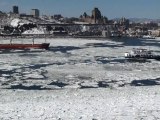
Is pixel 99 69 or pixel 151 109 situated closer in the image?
pixel 151 109

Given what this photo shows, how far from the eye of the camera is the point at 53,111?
58.3 feet

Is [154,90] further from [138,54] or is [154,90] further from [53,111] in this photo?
[138,54]

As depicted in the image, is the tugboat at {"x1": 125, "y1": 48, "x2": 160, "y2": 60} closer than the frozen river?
No

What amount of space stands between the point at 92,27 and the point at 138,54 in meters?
149

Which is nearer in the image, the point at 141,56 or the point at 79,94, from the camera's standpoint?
the point at 79,94

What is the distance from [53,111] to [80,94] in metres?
4.66

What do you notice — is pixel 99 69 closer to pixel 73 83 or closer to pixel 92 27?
pixel 73 83

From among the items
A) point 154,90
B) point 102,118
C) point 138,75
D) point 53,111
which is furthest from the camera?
point 138,75

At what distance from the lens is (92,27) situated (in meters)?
199

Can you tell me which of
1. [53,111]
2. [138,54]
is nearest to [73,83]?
[53,111]

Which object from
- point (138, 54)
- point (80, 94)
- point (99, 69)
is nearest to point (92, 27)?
point (138, 54)

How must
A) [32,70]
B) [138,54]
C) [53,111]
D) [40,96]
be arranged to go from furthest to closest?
[138,54] → [32,70] → [40,96] → [53,111]

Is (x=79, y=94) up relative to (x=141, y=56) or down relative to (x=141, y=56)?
up

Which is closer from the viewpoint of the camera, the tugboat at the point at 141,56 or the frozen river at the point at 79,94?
the frozen river at the point at 79,94
